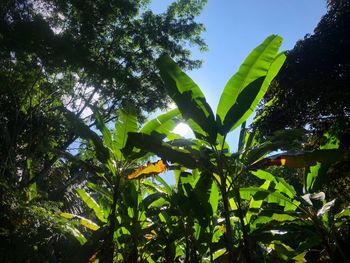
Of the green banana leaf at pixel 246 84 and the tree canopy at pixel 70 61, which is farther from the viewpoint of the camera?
the tree canopy at pixel 70 61

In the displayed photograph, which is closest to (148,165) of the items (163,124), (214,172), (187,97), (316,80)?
(163,124)

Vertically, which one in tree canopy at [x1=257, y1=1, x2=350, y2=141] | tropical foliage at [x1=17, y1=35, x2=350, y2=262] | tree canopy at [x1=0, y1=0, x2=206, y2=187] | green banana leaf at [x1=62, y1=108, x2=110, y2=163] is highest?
tree canopy at [x1=0, y1=0, x2=206, y2=187]

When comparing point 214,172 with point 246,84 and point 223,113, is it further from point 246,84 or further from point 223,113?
point 246,84

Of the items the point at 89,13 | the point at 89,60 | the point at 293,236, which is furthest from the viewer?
the point at 89,13

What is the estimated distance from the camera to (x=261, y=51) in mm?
3857

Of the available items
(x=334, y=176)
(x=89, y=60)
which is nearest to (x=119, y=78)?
(x=89, y=60)

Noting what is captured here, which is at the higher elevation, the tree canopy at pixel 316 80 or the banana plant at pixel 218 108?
the tree canopy at pixel 316 80

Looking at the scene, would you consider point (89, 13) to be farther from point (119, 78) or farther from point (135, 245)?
point (135, 245)

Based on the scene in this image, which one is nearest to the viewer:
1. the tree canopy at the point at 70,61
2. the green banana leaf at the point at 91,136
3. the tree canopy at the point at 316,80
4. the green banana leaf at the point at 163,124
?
the green banana leaf at the point at 91,136

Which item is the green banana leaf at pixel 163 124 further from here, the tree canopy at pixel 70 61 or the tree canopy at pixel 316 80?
the tree canopy at pixel 316 80

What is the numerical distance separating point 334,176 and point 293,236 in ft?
6.74

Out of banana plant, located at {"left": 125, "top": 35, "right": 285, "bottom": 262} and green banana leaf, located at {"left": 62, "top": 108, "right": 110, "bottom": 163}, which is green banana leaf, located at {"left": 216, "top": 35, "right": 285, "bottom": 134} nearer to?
banana plant, located at {"left": 125, "top": 35, "right": 285, "bottom": 262}

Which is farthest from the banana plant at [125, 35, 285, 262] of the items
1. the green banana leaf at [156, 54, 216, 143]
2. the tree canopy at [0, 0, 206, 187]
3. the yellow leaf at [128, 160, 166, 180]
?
the tree canopy at [0, 0, 206, 187]

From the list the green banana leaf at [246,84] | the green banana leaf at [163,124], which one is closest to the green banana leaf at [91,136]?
the green banana leaf at [163,124]
